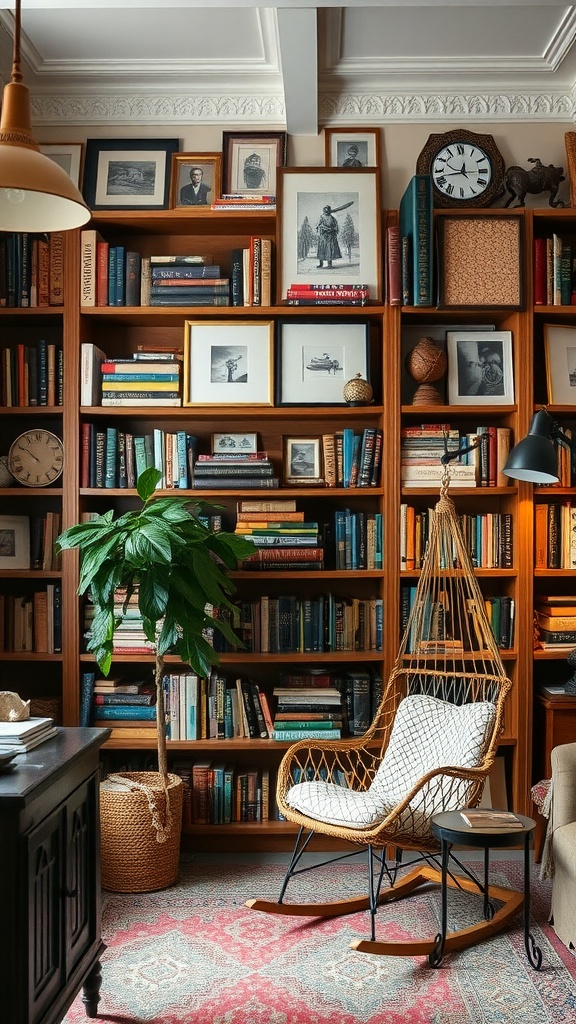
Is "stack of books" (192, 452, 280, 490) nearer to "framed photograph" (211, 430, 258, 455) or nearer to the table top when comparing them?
"framed photograph" (211, 430, 258, 455)

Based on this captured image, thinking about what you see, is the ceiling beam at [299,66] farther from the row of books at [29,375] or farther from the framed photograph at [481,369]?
the row of books at [29,375]

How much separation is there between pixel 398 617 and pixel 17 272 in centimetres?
216

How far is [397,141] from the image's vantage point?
13.3ft

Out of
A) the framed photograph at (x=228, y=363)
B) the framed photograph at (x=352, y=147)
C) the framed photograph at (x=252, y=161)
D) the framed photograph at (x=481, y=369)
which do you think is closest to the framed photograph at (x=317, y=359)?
the framed photograph at (x=228, y=363)

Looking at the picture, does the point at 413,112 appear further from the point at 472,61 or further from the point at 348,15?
the point at 348,15

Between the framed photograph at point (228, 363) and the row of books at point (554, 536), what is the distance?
1272 millimetres

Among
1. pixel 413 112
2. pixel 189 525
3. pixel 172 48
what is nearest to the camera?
pixel 189 525

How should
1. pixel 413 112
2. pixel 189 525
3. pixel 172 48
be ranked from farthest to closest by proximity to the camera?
pixel 413 112 < pixel 172 48 < pixel 189 525

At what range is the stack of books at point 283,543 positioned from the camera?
3.81m

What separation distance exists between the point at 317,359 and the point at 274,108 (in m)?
1.15

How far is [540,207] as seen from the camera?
13.3 feet

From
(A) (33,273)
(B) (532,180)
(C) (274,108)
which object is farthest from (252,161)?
(B) (532,180)

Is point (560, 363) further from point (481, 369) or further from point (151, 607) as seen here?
point (151, 607)

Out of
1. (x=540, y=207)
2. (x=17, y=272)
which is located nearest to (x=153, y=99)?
(x=17, y=272)
